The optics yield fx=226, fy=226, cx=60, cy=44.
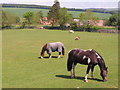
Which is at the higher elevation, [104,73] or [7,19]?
[7,19]

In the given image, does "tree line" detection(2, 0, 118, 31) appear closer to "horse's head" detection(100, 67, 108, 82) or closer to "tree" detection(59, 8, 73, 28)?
"tree" detection(59, 8, 73, 28)

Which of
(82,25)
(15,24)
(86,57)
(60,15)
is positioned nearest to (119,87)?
(86,57)

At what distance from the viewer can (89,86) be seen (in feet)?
42.4

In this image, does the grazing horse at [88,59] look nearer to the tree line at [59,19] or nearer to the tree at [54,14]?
the tree line at [59,19]

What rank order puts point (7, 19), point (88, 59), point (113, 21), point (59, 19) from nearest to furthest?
point (88, 59)
point (7, 19)
point (59, 19)
point (113, 21)

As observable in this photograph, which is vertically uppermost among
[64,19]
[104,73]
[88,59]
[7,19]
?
[7,19]

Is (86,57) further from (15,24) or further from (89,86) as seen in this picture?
(15,24)

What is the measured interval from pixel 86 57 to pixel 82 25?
67073mm

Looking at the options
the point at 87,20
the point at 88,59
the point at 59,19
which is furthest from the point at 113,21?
the point at 88,59

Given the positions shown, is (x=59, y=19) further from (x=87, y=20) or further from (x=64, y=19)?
(x=87, y=20)

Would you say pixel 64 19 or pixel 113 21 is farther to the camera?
pixel 113 21

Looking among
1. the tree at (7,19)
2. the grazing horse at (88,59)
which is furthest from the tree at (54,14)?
the grazing horse at (88,59)

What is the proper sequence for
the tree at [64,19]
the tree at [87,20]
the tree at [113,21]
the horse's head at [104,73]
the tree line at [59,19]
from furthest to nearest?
the tree at [113,21] → the tree at [64,19] → the tree line at [59,19] → the tree at [87,20] → the horse's head at [104,73]

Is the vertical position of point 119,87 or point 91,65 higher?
point 91,65
